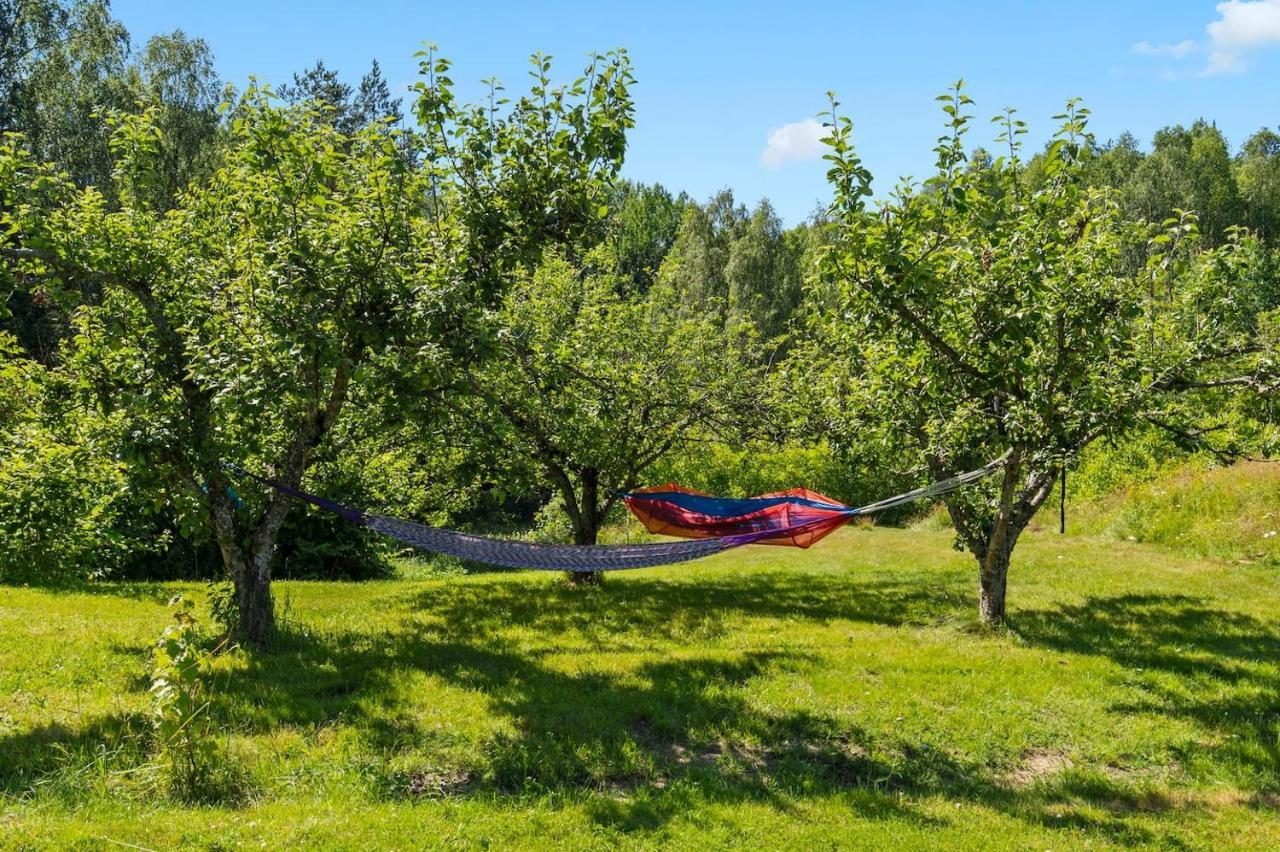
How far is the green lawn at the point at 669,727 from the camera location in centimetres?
477

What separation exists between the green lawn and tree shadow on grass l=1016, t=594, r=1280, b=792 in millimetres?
33

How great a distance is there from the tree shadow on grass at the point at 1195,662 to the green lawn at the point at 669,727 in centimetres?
3

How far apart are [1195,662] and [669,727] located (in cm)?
505

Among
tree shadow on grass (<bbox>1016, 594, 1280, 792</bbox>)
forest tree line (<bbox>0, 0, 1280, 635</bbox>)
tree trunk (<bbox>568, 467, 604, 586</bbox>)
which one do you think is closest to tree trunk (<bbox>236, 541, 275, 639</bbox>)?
forest tree line (<bbox>0, 0, 1280, 635</bbox>)

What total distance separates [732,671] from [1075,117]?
5048 mm

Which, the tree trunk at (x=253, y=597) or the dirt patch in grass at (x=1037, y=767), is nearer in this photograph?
the dirt patch in grass at (x=1037, y=767)

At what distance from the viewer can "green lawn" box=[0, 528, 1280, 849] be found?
4766 millimetres

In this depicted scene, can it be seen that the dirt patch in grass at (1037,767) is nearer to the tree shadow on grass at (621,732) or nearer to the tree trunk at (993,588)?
the tree shadow on grass at (621,732)

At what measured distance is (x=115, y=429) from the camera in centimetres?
668

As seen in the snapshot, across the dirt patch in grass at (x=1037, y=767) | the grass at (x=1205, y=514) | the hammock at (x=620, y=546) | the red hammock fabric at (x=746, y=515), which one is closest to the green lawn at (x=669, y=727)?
the dirt patch in grass at (x=1037, y=767)

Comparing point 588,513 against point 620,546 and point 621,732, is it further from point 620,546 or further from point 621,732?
point 621,732

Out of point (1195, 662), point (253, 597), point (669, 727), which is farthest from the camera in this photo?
point (1195, 662)

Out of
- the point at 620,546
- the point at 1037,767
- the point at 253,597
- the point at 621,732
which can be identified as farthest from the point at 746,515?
the point at 253,597

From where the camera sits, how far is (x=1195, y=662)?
7918 mm
